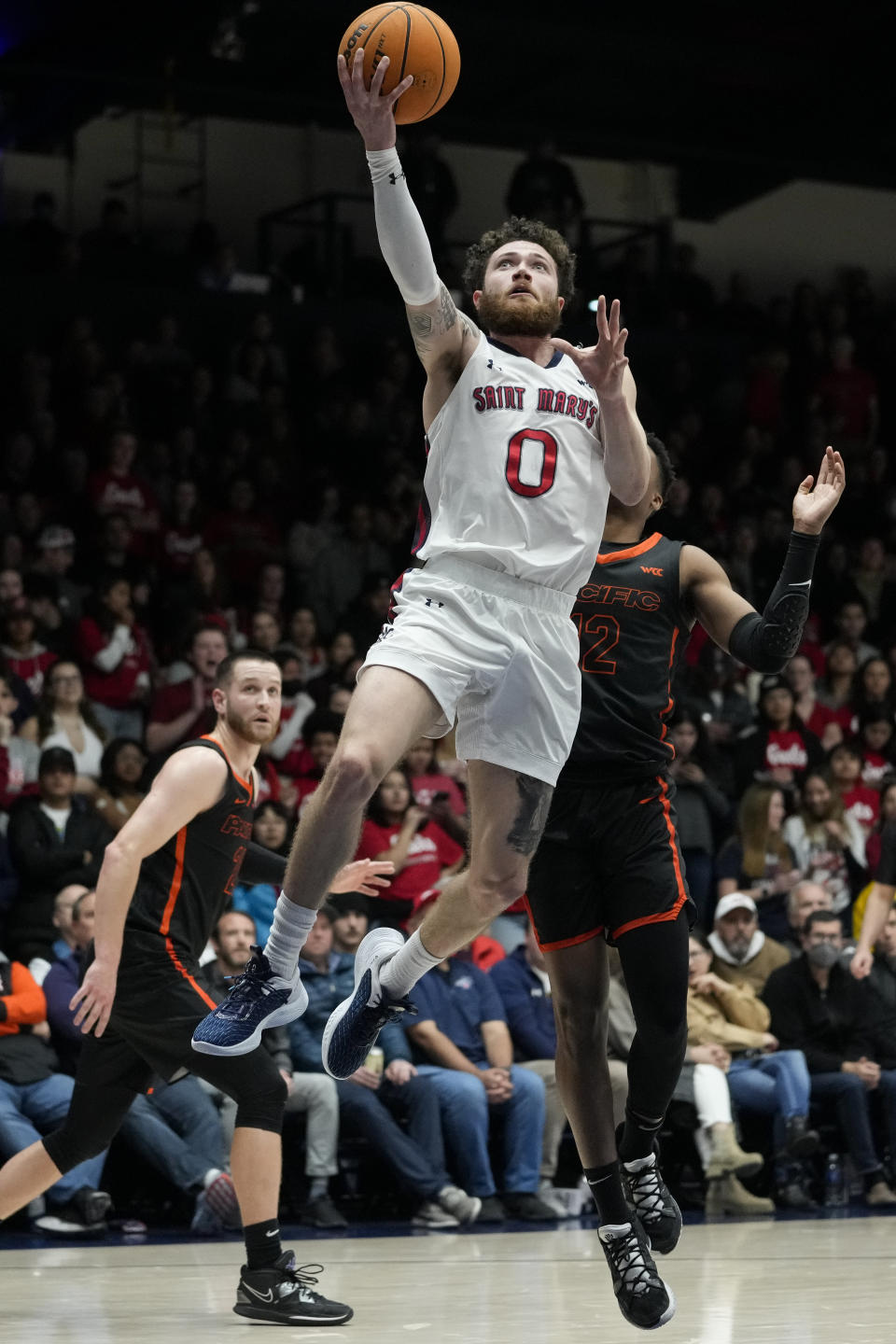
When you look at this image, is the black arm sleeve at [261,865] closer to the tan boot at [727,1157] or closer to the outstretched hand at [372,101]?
the outstretched hand at [372,101]

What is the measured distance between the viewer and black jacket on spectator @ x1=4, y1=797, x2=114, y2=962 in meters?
9.30

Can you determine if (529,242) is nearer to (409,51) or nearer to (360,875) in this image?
(409,51)

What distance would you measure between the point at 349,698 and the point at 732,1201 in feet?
10.8

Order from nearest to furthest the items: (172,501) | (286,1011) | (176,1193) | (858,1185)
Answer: (286,1011) < (176,1193) < (858,1185) < (172,501)

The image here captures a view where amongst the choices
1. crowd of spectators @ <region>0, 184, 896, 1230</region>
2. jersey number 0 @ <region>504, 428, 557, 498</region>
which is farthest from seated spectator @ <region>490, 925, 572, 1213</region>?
jersey number 0 @ <region>504, 428, 557, 498</region>

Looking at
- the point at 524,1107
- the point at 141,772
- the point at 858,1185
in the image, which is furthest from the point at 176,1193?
the point at 858,1185

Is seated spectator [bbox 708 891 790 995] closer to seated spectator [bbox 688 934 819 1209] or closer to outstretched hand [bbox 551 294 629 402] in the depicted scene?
seated spectator [bbox 688 934 819 1209]

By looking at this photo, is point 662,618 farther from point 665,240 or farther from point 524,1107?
point 665,240

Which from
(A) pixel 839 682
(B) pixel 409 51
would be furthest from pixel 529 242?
(A) pixel 839 682

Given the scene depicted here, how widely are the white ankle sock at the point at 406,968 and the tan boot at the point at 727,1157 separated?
4.84m

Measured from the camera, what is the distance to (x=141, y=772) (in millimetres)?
10391

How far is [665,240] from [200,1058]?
12998 millimetres

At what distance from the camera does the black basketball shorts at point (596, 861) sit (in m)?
5.43

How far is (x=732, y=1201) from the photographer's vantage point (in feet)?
31.1
